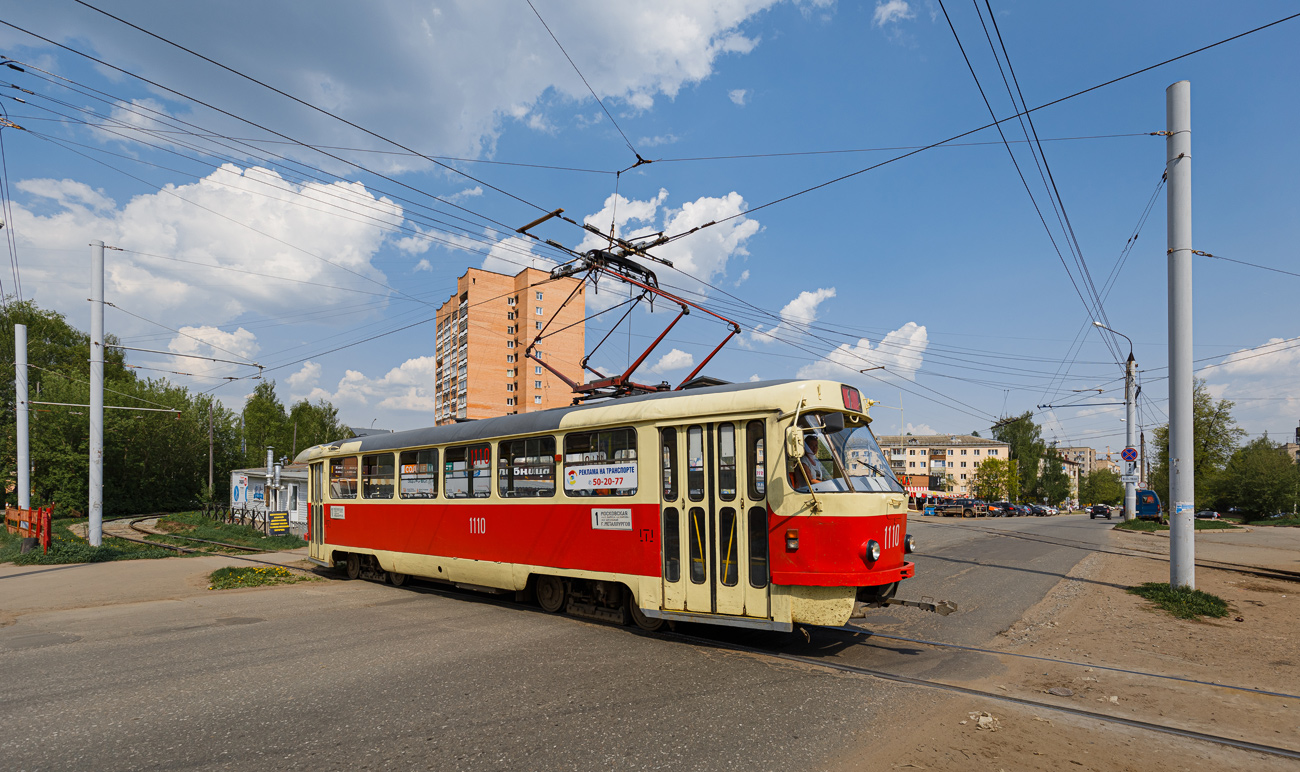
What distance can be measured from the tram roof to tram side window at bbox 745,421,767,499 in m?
0.28

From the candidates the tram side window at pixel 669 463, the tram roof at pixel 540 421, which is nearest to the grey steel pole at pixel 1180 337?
the tram roof at pixel 540 421

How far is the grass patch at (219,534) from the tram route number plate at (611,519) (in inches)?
694

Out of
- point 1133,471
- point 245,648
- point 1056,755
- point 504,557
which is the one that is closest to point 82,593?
point 245,648

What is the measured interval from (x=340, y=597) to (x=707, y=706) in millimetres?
8553

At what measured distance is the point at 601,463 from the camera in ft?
29.1

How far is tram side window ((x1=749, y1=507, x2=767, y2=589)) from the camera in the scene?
727 cm

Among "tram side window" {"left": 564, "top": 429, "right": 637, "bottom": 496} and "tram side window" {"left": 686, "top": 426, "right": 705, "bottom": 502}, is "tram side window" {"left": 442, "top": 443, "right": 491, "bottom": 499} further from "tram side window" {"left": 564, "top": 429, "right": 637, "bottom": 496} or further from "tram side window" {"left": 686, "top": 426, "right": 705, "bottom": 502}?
"tram side window" {"left": 686, "top": 426, "right": 705, "bottom": 502}

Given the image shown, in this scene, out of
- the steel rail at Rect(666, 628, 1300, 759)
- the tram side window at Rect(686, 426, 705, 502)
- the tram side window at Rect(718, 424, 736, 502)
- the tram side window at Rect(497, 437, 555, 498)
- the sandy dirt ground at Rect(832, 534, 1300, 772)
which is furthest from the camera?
the tram side window at Rect(497, 437, 555, 498)

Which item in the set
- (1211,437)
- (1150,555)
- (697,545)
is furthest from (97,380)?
(1211,437)

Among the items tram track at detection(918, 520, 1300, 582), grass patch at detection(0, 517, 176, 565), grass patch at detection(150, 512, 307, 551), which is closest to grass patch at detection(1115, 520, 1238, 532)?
tram track at detection(918, 520, 1300, 582)

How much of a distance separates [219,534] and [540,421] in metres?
23.5

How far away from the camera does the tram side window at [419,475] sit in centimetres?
1178

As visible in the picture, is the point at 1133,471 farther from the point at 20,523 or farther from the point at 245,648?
the point at 20,523

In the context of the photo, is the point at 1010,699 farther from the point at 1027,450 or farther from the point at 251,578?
the point at 1027,450
